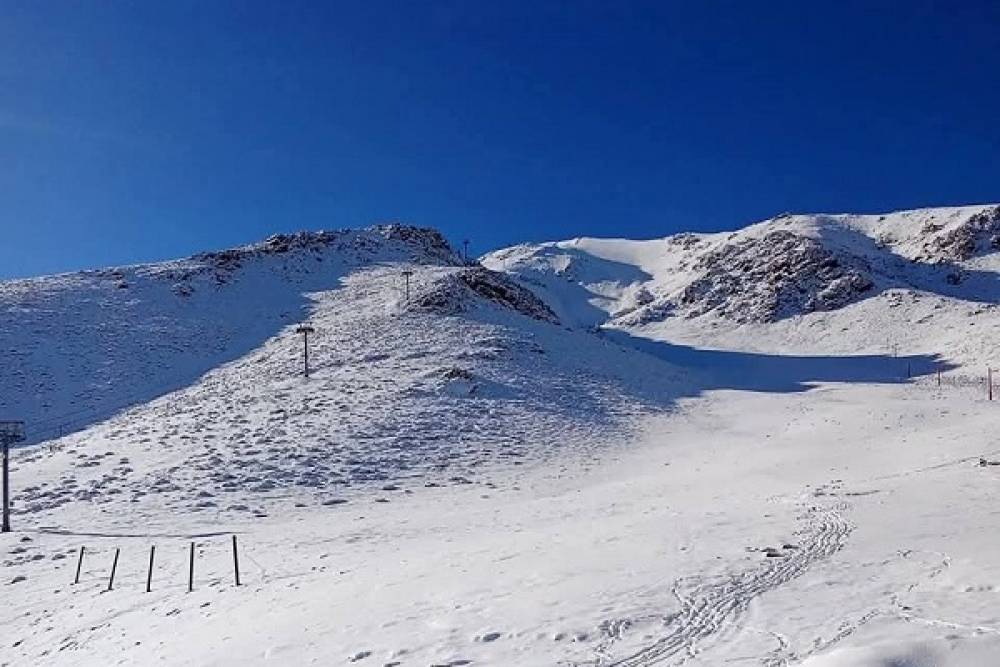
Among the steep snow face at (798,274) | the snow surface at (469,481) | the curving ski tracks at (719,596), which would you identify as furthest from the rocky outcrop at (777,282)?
the curving ski tracks at (719,596)

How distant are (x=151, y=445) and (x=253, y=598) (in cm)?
2187

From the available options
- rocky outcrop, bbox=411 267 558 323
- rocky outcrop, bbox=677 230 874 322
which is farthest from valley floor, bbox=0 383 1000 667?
rocky outcrop, bbox=677 230 874 322

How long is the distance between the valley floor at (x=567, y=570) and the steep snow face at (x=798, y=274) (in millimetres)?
67576

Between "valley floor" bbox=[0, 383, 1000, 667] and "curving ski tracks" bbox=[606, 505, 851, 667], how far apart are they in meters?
0.05

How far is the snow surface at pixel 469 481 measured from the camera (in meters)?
10.9

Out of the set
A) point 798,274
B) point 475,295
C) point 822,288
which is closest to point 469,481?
point 475,295

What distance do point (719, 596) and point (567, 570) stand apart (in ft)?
11.3

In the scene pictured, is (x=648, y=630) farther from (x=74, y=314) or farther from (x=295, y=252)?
(x=295, y=252)

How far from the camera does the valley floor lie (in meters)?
9.77

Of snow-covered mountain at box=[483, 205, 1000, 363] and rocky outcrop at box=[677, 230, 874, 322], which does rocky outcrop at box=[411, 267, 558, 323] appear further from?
rocky outcrop at box=[677, 230, 874, 322]

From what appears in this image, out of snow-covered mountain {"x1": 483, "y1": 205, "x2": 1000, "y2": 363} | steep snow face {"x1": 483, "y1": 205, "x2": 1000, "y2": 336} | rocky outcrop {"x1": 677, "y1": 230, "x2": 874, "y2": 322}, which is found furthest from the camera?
steep snow face {"x1": 483, "y1": 205, "x2": 1000, "y2": 336}

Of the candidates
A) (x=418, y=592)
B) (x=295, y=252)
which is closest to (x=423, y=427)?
(x=418, y=592)

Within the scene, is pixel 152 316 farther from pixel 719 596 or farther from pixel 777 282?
pixel 777 282

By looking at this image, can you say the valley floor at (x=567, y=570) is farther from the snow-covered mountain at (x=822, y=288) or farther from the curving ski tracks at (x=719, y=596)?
the snow-covered mountain at (x=822, y=288)
